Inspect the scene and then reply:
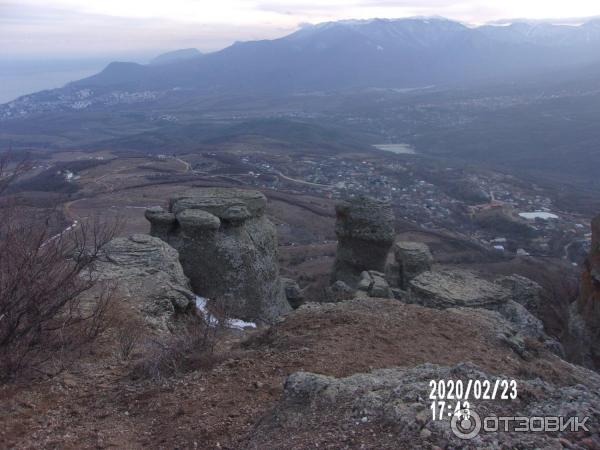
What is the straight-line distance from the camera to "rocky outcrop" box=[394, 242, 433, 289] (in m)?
15.6

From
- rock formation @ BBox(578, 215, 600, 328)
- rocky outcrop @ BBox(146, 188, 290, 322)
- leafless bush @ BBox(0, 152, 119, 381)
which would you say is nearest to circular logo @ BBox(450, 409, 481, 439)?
leafless bush @ BBox(0, 152, 119, 381)

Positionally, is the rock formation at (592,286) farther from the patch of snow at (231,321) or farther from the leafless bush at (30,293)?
the leafless bush at (30,293)

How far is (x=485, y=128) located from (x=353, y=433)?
124 metres

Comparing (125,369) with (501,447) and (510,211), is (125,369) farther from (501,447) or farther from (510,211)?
(510,211)

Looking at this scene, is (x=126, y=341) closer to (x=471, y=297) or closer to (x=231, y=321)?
(x=231, y=321)

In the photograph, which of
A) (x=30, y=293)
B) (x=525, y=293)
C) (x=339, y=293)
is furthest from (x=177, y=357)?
(x=525, y=293)

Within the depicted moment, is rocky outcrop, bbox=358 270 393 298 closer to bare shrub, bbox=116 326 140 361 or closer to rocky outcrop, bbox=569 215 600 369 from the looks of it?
rocky outcrop, bbox=569 215 600 369

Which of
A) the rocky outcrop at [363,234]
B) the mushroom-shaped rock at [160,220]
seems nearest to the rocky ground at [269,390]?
the mushroom-shaped rock at [160,220]

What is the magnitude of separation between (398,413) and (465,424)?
1.90 ft

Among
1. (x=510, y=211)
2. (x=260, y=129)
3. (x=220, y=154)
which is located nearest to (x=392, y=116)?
(x=260, y=129)

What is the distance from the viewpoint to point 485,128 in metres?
119

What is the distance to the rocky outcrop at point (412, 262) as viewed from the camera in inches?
614

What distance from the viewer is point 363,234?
1731 centimetres

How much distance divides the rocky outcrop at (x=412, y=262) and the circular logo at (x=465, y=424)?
36.2 ft
